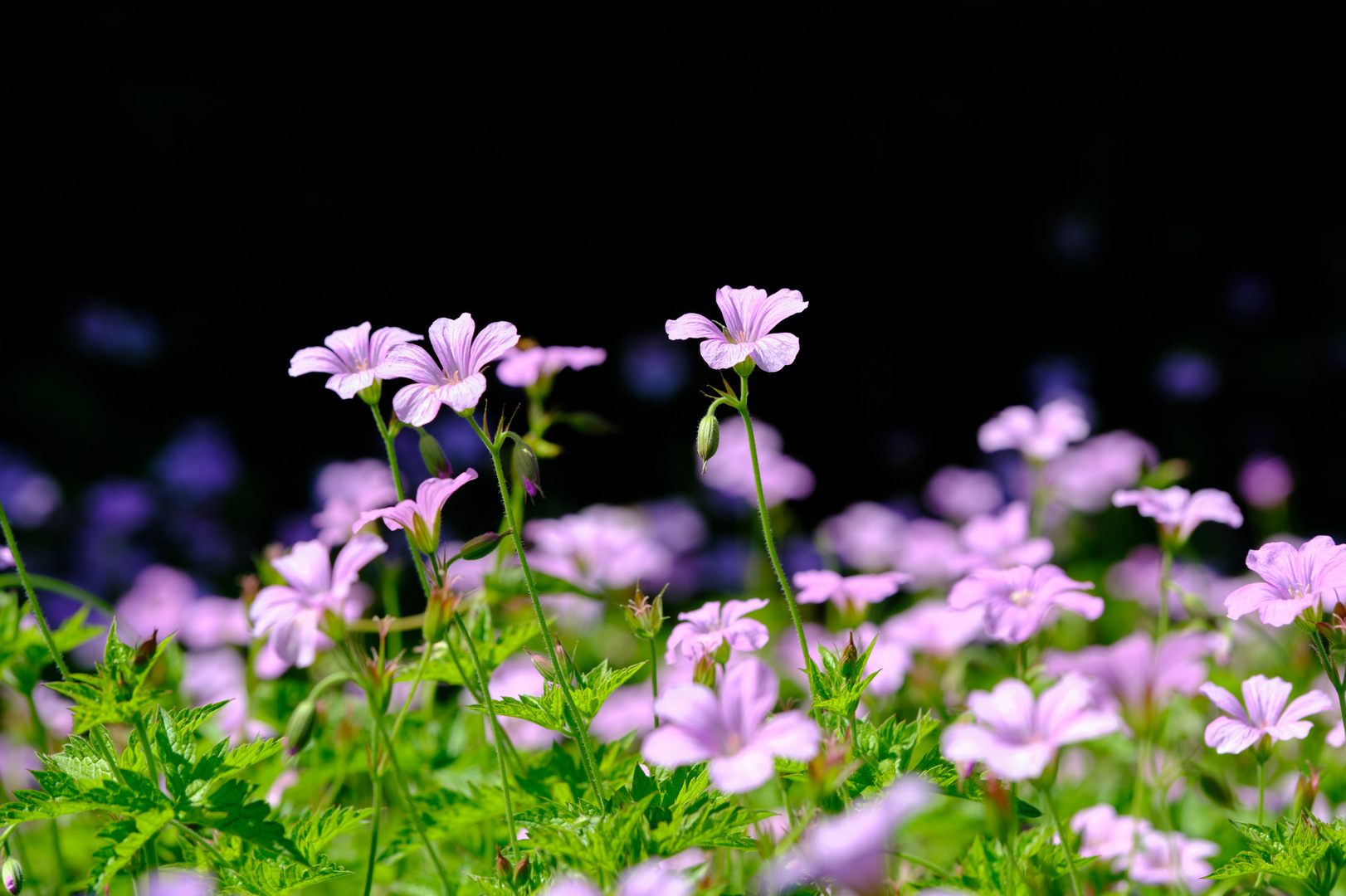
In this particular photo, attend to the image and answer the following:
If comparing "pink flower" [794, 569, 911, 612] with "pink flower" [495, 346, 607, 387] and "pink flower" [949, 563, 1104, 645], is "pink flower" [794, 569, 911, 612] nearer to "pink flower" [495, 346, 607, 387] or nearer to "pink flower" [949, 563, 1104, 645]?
"pink flower" [949, 563, 1104, 645]

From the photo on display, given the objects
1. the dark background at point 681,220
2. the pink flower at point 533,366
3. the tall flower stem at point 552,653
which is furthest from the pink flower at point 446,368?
the dark background at point 681,220

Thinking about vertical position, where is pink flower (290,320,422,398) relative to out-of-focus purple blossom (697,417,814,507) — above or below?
above

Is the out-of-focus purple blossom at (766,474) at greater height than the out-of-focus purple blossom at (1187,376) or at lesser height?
greater

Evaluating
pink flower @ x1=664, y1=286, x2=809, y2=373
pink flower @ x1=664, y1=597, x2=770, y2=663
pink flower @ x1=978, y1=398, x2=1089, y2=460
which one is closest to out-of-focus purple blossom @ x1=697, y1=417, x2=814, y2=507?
pink flower @ x1=978, y1=398, x2=1089, y2=460

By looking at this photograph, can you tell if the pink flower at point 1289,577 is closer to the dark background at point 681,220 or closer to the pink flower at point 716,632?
the pink flower at point 716,632

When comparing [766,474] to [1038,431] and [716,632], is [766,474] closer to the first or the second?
[1038,431]

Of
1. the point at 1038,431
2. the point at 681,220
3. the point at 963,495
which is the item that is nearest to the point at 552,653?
the point at 1038,431
